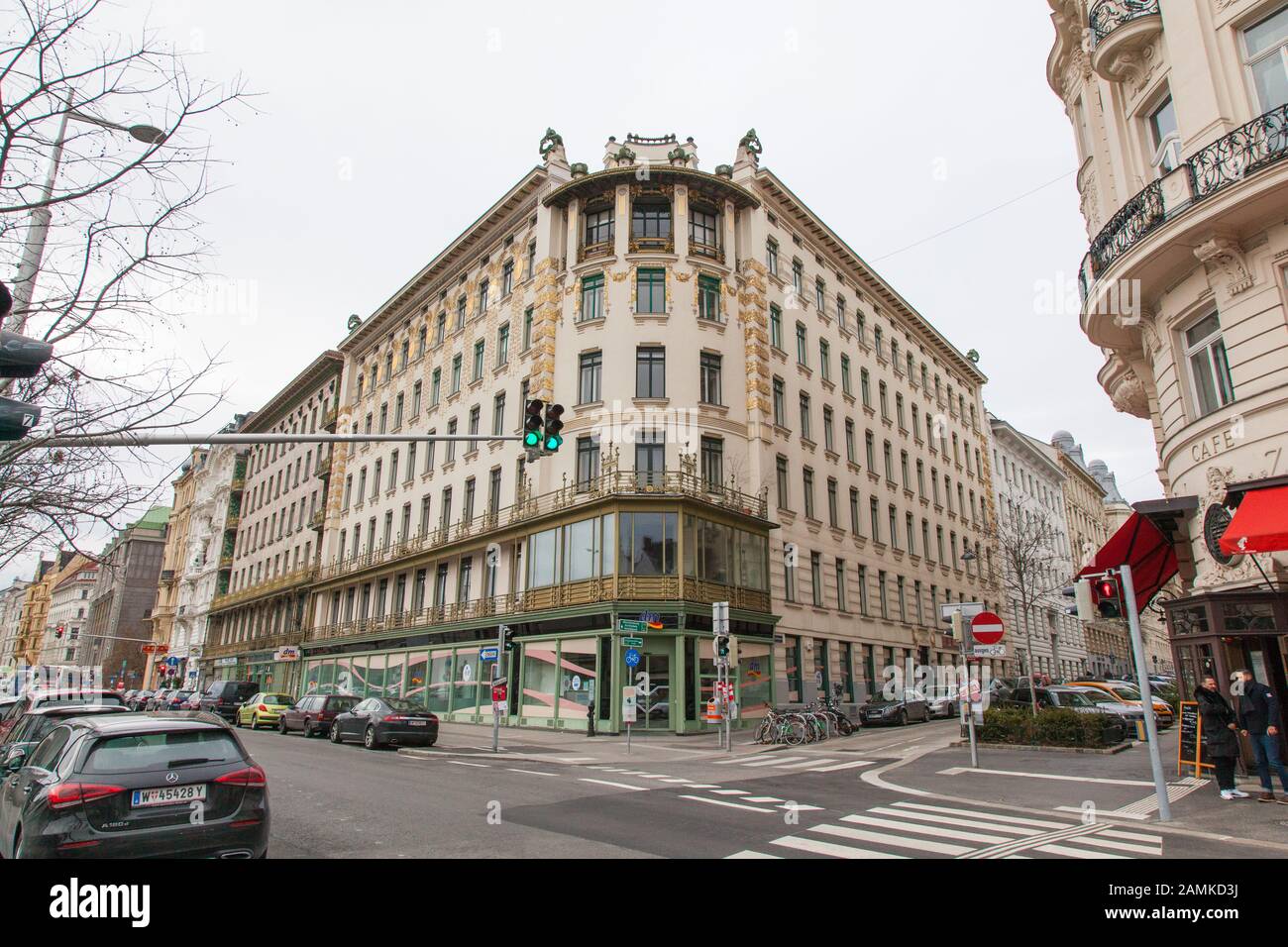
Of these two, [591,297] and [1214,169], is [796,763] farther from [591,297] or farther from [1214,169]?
[591,297]

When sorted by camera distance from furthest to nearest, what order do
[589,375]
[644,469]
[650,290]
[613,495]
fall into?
[650,290], [589,375], [644,469], [613,495]

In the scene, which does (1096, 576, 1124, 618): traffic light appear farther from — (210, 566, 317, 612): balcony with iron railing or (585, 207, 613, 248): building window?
(210, 566, 317, 612): balcony with iron railing

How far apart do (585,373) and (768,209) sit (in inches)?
479

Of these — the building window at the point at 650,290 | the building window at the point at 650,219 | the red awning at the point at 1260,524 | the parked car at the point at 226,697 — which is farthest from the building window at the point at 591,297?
the parked car at the point at 226,697

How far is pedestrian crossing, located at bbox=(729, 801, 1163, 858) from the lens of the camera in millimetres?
7539

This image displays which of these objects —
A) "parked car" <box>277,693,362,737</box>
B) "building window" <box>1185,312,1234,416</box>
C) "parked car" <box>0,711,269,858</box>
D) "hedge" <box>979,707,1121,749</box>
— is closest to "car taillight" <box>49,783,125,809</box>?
"parked car" <box>0,711,269,858</box>

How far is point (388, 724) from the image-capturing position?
20.4 meters

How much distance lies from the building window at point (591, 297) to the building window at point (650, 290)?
4.78ft

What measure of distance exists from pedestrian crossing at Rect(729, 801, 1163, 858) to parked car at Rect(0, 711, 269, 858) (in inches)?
180

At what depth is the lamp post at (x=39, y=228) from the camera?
8.48 m

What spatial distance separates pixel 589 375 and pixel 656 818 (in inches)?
836

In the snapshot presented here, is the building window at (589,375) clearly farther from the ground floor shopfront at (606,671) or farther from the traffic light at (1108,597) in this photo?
the traffic light at (1108,597)

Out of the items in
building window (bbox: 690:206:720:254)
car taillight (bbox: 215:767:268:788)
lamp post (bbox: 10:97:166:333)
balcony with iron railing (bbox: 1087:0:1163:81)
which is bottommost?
car taillight (bbox: 215:767:268:788)

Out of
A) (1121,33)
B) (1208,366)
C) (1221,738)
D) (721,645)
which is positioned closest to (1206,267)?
(1208,366)
